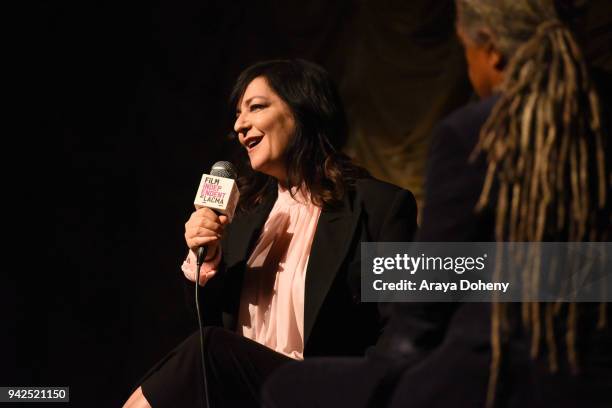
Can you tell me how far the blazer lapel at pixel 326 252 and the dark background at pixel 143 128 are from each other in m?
1.44

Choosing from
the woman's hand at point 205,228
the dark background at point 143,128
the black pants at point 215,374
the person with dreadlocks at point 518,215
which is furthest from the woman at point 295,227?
the dark background at point 143,128

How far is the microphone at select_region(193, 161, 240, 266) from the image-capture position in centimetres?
170

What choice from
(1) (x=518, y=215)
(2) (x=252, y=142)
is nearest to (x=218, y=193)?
(2) (x=252, y=142)

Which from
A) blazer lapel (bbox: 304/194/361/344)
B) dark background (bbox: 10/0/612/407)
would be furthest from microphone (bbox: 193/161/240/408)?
dark background (bbox: 10/0/612/407)

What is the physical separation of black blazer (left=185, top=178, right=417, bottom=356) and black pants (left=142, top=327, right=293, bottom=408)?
0.23 m

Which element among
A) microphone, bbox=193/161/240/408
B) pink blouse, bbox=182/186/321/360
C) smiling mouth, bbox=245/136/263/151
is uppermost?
smiling mouth, bbox=245/136/263/151

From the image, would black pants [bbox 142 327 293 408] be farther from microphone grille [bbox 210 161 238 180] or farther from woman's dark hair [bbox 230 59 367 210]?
woman's dark hair [bbox 230 59 367 210]

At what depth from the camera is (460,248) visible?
1.03 meters

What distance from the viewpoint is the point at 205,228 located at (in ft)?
5.50

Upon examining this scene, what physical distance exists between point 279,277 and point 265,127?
365mm

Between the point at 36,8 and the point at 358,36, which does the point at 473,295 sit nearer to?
the point at 36,8

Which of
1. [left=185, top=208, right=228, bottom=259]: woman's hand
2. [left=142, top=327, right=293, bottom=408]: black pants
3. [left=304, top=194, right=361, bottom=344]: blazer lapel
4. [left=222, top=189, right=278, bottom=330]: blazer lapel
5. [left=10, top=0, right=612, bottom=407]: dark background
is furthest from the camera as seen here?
[left=10, top=0, right=612, bottom=407]: dark background

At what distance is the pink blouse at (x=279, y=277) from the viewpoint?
1.83m

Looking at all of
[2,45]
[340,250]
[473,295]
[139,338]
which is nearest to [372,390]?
[473,295]
